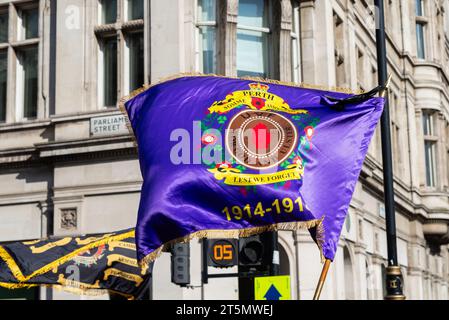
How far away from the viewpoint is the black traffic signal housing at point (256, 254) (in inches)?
478

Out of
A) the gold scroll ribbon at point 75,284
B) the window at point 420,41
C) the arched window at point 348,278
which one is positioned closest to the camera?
the gold scroll ribbon at point 75,284

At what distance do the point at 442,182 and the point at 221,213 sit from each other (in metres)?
28.2

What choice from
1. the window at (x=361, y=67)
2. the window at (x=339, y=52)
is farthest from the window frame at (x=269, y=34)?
the window at (x=361, y=67)

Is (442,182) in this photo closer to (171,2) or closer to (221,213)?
(171,2)

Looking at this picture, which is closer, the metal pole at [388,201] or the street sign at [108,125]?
the metal pole at [388,201]

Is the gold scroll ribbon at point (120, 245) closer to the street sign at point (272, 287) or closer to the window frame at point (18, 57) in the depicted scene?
the street sign at point (272, 287)

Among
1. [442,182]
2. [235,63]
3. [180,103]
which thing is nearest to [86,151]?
[235,63]

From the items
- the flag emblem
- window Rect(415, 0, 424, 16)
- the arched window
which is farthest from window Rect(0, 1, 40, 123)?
window Rect(415, 0, 424, 16)

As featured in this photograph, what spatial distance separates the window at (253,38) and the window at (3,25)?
6.06m

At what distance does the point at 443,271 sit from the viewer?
39688 millimetres

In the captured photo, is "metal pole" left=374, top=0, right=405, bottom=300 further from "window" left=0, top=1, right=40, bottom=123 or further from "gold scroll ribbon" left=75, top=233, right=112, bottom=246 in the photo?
"window" left=0, top=1, right=40, bottom=123

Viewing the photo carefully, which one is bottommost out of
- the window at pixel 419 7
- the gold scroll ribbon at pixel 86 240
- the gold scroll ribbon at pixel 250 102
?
the gold scroll ribbon at pixel 86 240

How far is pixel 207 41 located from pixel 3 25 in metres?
5.70

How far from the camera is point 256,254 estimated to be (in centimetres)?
1223
